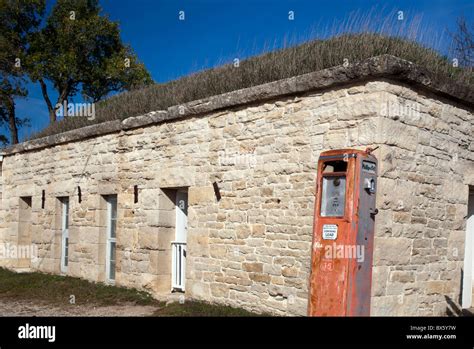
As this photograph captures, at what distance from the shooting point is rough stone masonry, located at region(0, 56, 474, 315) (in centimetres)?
648

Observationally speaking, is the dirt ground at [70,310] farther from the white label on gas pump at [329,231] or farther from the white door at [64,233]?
the white label on gas pump at [329,231]

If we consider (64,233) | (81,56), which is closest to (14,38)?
(81,56)

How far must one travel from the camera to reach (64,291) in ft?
32.8

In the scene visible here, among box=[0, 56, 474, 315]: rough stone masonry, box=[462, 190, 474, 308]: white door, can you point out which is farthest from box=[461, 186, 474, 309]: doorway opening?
box=[0, 56, 474, 315]: rough stone masonry

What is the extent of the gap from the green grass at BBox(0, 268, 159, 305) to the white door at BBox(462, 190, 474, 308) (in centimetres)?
491

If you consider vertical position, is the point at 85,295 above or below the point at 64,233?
below

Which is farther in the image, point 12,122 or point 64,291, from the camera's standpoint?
point 12,122

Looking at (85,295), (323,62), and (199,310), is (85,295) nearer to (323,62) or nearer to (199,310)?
(199,310)

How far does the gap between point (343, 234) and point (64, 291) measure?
637 cm

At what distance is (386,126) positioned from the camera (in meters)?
6.36

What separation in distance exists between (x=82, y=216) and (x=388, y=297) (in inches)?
282

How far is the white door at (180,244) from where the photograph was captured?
9.29 meters

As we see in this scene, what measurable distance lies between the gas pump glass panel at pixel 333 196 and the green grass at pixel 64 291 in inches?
A: 161

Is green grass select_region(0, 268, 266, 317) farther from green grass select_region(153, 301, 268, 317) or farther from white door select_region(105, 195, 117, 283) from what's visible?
white door select_region(105, 195, 117, 283)
